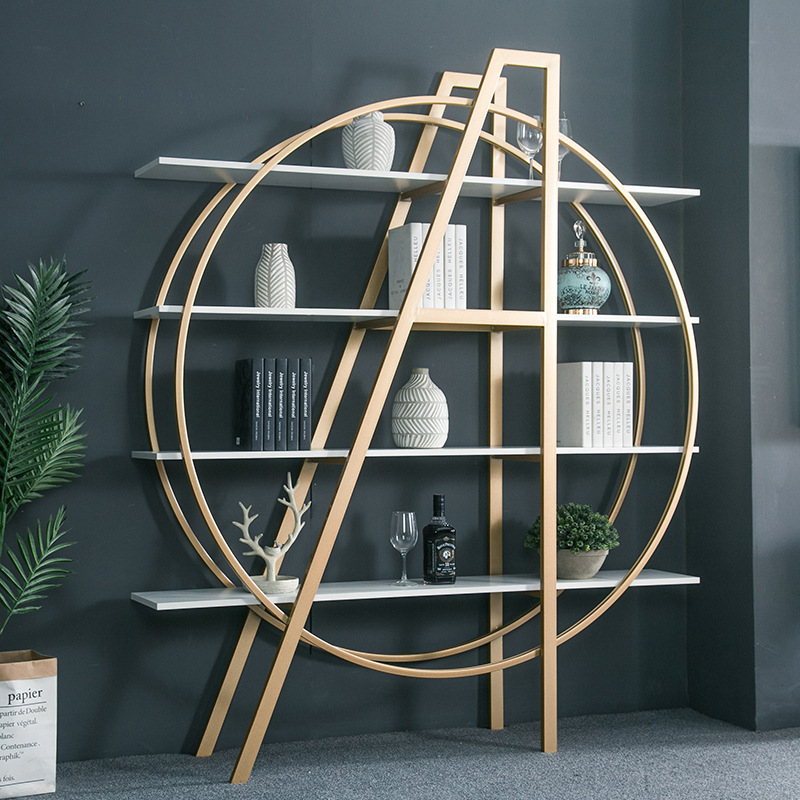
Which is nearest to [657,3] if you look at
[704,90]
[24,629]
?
[704,90]

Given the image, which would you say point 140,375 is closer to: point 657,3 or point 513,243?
point 513,243

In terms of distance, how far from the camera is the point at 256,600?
308 cm

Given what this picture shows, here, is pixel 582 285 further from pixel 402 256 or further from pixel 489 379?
pixel 402 256

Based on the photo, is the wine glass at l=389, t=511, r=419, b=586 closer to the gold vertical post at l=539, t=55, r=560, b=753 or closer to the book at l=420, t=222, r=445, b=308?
the gold vertical post at l=539, t=55, r=560, b=753

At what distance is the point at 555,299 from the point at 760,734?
1.55m

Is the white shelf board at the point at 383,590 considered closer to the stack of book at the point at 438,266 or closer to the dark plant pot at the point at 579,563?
the dark plant pot at the point at 579,563

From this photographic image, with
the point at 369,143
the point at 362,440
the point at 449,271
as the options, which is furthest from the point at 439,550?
the point at 369,143

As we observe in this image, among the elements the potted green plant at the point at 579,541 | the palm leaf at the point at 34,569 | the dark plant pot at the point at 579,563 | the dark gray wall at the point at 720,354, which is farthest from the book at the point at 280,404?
the dark gray wall at the point at 720,354

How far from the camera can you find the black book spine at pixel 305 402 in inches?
126

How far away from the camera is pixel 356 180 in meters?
3.30

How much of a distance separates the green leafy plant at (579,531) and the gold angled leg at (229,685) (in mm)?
923

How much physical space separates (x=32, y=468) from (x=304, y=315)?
867 mm

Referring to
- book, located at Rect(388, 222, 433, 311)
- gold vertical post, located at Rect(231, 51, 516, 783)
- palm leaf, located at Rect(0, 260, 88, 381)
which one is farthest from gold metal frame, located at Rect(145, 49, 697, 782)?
palm leaf, located at Rect(0, 260, 88, 381)

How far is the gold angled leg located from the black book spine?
568 mm
